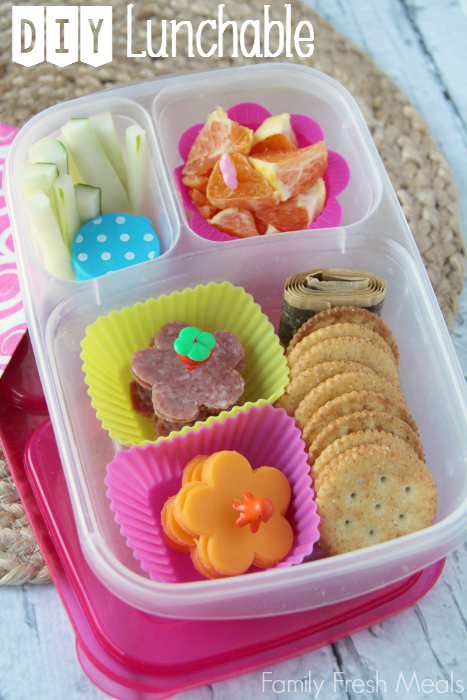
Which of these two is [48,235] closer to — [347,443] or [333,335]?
[333,335]

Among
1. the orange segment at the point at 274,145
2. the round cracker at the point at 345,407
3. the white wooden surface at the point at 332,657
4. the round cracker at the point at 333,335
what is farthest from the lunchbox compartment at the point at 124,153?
the white wooden surface at the point at 332,657

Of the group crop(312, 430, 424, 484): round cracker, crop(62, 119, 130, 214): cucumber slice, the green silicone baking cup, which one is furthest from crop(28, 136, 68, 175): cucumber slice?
crop(312, 430, 424, 484): round cracker

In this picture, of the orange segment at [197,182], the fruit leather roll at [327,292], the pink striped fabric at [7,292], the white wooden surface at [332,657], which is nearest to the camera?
the white wooden surface at [332,657]

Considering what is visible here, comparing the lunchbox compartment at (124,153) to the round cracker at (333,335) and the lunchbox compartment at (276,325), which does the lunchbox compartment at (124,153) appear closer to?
the lunchbox compartment at (276,325)

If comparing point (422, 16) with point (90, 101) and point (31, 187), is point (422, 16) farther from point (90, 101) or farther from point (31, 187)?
point (31, 187)

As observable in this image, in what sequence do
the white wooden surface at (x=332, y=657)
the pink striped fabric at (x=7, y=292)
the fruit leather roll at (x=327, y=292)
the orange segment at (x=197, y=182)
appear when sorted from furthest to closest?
the orange segment at (x=197, y=182) → the pink striped fabric at (x=7, y=292) → the fruit leather roll at (x=327, y=292) → the white wooden surface at (x=332, y=657)

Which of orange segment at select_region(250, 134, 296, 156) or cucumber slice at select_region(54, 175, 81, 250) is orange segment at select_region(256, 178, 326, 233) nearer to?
orange segment at select_region(250, 134, 296, 156)
